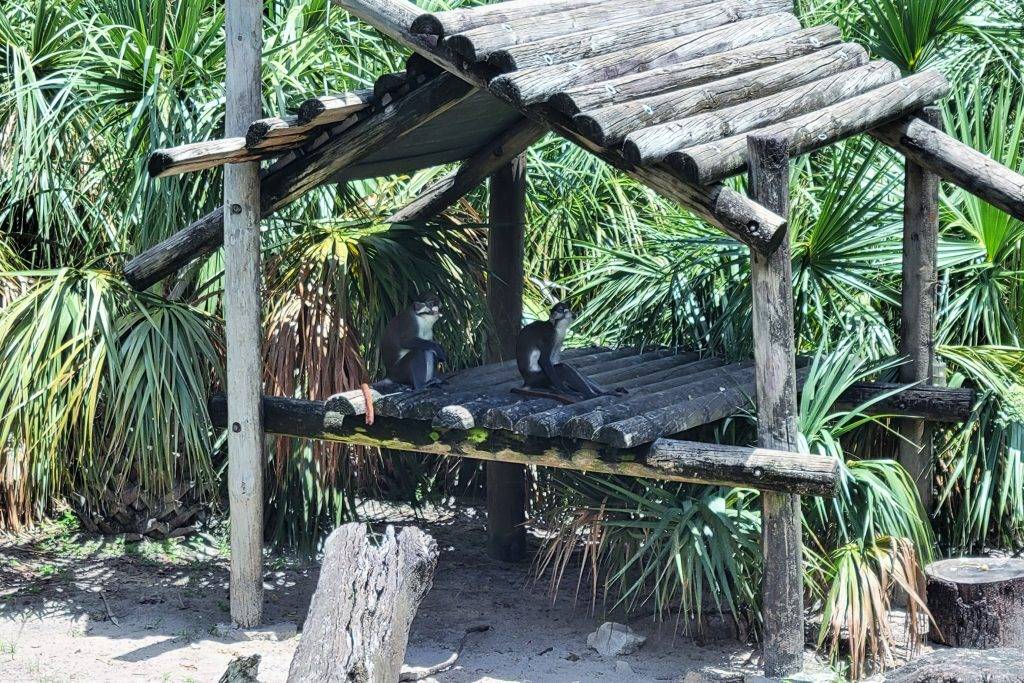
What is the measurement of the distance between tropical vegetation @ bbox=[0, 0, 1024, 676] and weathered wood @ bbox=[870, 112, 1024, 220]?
299mm

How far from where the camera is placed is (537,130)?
20.3 feet

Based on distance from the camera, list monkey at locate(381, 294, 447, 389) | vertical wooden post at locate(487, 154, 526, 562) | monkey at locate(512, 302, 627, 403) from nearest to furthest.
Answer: monkey at locate(512, 302, 627, 403) < monkey at locate(381, 294, 447, 389) < vertical wooden post at locate(487, 154, 526, 562)

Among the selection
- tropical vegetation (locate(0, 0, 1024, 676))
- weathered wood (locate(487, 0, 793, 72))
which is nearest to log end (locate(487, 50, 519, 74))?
weathered wood (locate(487, 0, 793, 72))

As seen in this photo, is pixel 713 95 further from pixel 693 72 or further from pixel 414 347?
pixel 414 347

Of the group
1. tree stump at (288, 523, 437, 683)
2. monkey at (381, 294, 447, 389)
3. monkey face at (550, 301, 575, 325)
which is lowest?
tree stump at (288, 523, 437, 683)

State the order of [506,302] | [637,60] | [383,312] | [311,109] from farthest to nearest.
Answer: [506,302]
[383,312]
[311,109]
[637,60]

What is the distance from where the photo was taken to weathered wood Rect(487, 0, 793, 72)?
431 centimetres

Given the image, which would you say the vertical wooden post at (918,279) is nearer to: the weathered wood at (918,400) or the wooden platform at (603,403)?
the weathered wood at (918,400)

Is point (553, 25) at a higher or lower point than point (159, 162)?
higher

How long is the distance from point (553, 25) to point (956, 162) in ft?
6.41

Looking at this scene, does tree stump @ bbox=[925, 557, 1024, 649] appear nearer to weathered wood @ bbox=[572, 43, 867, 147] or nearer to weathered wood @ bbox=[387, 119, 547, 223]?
weathered wood @ bbox=[572, 43, 867, 147]

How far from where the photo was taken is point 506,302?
6.49 metres

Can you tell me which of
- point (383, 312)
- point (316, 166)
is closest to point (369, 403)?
point (383, 312)

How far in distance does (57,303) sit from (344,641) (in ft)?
9.31
